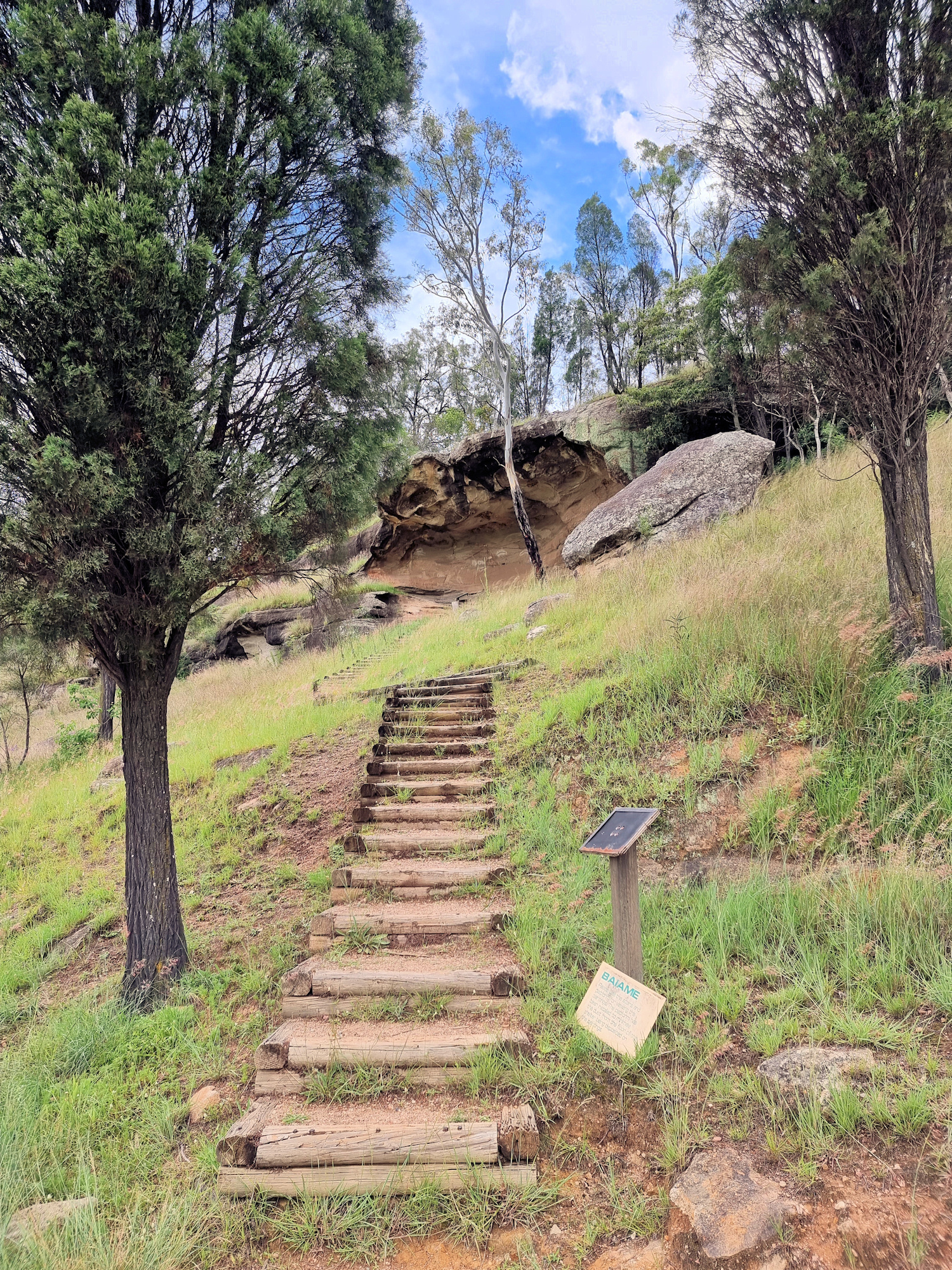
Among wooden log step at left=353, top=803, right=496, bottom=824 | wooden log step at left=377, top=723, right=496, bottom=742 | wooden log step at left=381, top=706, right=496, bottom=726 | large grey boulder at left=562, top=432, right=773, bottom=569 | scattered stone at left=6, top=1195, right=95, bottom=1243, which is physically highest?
large grey boulder at left=562, top=432, right=773, bottom=569

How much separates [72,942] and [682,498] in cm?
1086

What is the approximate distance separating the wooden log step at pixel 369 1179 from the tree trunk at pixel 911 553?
431 centimetres

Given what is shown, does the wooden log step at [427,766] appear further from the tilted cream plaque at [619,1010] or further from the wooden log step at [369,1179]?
the wooden log step at [369,1179]

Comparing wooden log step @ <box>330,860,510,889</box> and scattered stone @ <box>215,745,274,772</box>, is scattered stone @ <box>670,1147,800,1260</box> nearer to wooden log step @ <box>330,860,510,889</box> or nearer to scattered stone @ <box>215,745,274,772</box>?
wooden log step @ <box>330,860,510,889</box>

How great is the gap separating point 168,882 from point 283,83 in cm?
560

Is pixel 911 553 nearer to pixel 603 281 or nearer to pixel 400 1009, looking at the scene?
pixel 400 1009

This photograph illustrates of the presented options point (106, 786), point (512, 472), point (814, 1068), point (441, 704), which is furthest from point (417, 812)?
point (512, 472)

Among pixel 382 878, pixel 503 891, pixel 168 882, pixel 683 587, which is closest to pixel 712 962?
pixel 503 891

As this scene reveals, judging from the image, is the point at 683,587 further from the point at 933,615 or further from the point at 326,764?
the point at 326,764

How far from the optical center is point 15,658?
6766 mm

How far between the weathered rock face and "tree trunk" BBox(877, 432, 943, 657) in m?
13.1

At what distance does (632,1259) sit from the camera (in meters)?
2.26

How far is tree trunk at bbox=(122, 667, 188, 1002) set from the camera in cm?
453

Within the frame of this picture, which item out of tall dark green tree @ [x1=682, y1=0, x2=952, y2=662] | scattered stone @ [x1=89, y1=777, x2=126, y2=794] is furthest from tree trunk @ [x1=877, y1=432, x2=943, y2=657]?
scattered stone @ [x1=89, y1=777, x2=126, y2=794]
